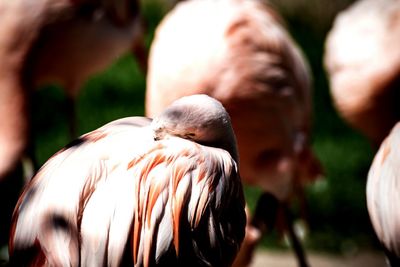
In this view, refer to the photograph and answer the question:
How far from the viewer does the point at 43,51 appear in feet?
11.4

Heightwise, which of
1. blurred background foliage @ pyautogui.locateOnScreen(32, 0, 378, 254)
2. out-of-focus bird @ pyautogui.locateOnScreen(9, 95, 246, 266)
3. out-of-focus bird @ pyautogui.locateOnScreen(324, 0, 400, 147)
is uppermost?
out-of-focus bird @ pyautogui.locateOnScreen(9, 95, 246, 266)

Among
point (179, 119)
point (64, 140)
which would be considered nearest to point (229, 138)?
point (179, 119)

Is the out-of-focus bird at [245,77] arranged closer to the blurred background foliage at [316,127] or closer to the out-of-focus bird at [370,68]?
the out-of-focus bird at [370,68]

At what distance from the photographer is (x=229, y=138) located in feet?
7.70

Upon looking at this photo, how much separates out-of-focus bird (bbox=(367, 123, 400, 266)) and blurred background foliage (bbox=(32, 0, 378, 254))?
6.42 feet

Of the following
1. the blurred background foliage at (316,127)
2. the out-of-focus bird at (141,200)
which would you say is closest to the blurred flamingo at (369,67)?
the blurred background foliage at (316,127)

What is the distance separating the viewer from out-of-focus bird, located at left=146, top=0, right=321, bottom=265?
331 centimetres

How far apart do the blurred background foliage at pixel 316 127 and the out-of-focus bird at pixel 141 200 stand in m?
2.35

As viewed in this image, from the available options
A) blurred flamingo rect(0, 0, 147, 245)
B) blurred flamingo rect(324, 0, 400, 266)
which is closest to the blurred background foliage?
blurred flamingo rect(324, 0, 400, 266)

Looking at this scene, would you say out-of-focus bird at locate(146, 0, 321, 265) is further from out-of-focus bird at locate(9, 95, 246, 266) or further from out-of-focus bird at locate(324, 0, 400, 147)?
out-of-focus bird at locate(9, 95, 246, 266)

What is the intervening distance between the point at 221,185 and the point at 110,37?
1.87 m

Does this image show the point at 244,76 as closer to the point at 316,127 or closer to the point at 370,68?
the point at 370,68

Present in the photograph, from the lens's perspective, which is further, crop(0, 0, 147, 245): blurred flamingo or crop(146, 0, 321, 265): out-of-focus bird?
crop(146, 0, 321, 265): out-of-focus bird

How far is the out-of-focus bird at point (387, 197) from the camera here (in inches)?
94.4
